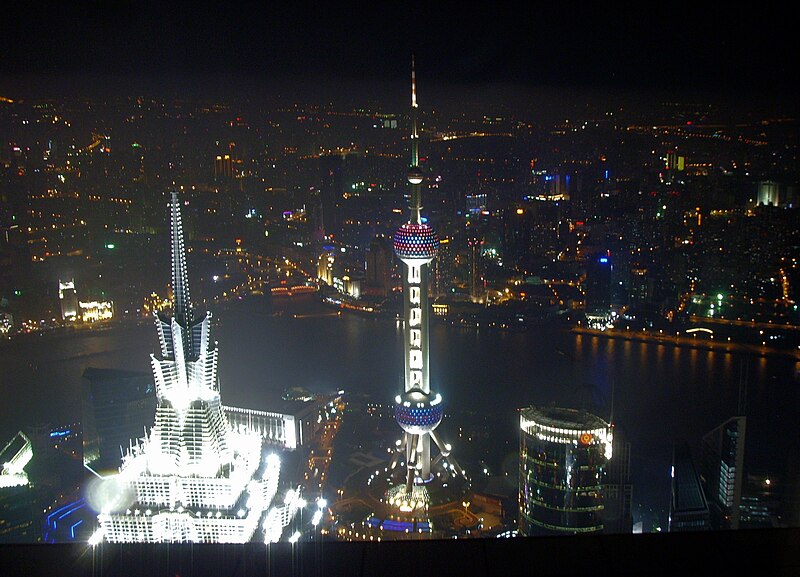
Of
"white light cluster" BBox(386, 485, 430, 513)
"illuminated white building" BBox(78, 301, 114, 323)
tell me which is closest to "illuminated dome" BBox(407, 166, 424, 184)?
"white light cluster" BBox(386, 485, 430, 513)

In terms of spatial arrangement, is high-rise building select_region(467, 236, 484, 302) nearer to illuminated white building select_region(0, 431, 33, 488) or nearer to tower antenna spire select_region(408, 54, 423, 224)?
tower antenna spire select_region(408, 54, 423, 224)

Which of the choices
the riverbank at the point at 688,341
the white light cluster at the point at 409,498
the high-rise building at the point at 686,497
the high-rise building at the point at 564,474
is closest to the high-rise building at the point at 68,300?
the white light cluster at the point at 409,498

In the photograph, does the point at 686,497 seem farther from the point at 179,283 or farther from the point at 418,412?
the point at 179,283

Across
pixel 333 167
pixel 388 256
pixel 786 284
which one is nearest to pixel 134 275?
pixel 333 167

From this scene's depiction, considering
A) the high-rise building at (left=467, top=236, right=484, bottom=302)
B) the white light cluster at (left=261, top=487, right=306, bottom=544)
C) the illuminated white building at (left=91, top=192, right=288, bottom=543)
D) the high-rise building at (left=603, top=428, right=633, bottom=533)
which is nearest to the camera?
the illuminated white building at (left=91, top=192, right=288, bottom=543)

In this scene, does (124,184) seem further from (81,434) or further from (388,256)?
(388,256)

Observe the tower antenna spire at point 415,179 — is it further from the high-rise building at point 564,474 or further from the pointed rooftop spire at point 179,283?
the pointed rooftop spire at point 179,283
